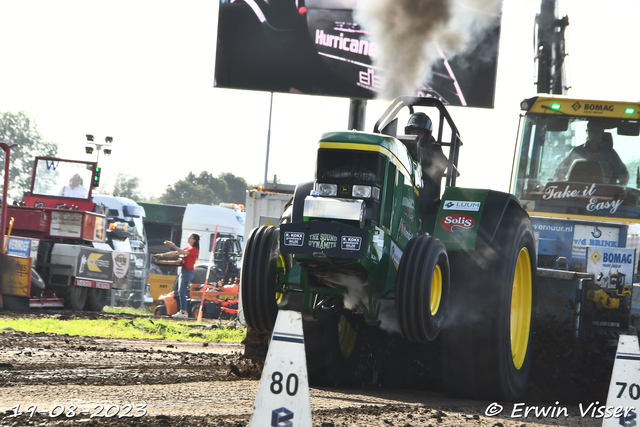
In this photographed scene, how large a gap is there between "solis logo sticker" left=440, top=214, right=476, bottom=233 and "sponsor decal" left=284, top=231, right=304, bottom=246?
136cm

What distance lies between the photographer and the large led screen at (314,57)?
15.2m

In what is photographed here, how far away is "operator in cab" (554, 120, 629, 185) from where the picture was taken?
8297 millimetres

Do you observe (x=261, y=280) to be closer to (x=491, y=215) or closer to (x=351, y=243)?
(x=351, y=243)

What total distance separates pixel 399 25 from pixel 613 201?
3.67 meters

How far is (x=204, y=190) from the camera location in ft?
327

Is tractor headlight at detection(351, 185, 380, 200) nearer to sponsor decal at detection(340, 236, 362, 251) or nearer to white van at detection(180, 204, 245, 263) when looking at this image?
sponsor decal at detection(340, 236, 362, 251)

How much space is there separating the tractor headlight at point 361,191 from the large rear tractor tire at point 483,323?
101 centimetres

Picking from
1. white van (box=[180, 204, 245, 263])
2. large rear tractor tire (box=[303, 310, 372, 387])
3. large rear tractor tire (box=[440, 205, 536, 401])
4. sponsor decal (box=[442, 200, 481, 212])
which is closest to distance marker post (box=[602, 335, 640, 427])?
large rear tractor tire (box=[440, 205, 536, 401])

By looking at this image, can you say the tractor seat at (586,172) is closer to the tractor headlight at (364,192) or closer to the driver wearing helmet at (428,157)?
the driver wearing helmet at (428,157)

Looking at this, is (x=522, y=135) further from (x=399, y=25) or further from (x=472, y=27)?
(x=472, y=27)

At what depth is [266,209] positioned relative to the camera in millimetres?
12758

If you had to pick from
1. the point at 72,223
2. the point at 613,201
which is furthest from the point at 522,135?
the point at 72,223

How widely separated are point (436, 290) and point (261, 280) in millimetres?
1173

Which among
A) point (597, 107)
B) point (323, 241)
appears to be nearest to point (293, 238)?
point (323, 241)
